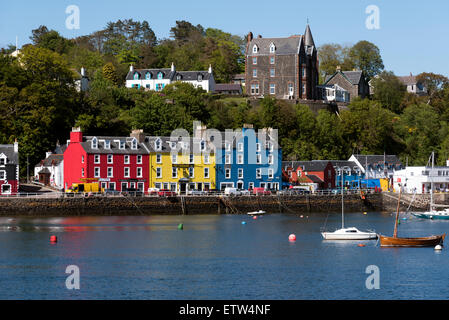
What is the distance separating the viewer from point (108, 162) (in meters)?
98.2

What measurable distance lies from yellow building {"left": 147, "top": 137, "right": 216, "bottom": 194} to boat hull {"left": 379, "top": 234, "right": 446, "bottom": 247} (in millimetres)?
37628

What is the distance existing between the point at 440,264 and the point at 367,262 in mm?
5150

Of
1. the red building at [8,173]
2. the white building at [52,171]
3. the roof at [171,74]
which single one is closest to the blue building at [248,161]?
the white building at [52,171]

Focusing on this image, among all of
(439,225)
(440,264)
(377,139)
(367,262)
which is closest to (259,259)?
(367,262)

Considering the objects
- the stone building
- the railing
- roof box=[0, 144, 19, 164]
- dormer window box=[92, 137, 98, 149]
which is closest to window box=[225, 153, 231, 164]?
the railing

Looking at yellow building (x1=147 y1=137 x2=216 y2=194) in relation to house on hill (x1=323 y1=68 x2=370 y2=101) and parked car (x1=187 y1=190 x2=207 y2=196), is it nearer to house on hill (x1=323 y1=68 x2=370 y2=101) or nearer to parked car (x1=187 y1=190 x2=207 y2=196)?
parked car (x1=187 y1=190 x2=207 y2=196)

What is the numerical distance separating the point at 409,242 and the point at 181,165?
40.1 meters

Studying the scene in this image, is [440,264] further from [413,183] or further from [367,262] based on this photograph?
[413,183]

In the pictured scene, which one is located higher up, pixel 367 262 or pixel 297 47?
pixel 297 47

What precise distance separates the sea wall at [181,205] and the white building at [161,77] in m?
50.6

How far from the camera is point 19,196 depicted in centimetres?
8844

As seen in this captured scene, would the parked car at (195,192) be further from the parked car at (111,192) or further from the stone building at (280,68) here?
the stone building at (280,68)

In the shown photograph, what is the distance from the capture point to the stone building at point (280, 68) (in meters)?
142
